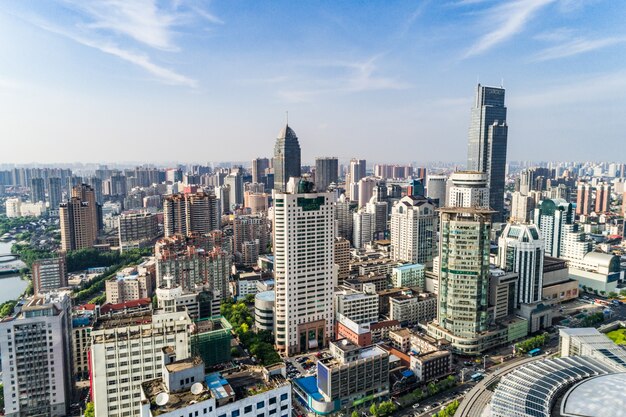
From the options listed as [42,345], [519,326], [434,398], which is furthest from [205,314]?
[519,326]

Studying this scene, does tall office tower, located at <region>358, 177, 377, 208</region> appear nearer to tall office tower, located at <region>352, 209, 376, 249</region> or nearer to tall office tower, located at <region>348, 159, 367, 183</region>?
tall office tower, located at <region>348, 159, 367, 183</region>

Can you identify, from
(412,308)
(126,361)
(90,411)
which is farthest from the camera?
(412,308)

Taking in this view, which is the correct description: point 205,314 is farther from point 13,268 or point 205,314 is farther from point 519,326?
point 13,268

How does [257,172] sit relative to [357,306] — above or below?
above

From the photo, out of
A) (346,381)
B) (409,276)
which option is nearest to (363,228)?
(409,276)

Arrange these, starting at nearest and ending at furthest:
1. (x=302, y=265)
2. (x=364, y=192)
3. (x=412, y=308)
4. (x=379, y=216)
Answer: (x=302, y=265), (x=412, y=308), (x=379, y=216), (x=364, y=192)

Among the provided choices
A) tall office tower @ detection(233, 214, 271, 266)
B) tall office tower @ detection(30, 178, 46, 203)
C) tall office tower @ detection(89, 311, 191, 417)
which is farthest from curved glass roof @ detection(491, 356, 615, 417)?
tall office tower @ detection(30, 178, 46, 203)

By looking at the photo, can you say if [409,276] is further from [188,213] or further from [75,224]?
[75,224]

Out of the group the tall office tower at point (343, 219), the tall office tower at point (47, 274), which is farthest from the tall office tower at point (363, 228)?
the tall office tower at point (47, 274)
